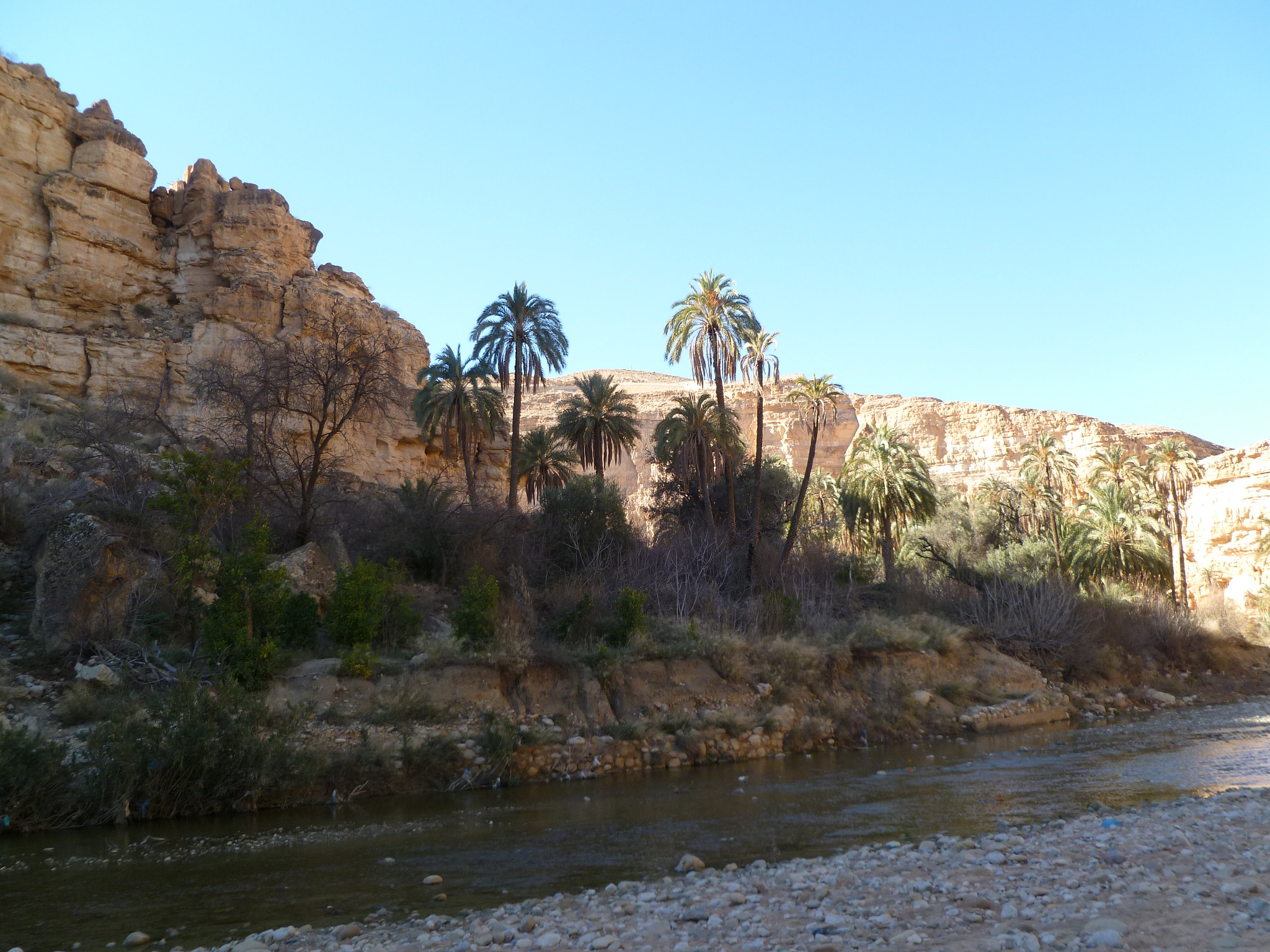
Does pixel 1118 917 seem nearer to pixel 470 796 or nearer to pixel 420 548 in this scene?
pixel 470 796

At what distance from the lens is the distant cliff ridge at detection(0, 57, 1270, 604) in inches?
1698

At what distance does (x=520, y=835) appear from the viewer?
12.4 m

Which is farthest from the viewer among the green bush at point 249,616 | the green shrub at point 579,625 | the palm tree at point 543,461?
the palm tree at point 543,461

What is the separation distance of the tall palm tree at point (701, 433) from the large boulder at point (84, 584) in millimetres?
21497

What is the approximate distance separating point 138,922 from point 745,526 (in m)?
33.4

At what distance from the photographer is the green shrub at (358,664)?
18.5 metres

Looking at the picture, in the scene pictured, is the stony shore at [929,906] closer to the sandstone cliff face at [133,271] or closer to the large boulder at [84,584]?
the large boulder at [84,584]

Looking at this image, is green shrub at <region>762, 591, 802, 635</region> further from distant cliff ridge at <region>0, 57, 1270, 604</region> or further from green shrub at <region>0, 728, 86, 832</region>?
distant cliff ridge at <region>0, 57, 1270, 604</region>

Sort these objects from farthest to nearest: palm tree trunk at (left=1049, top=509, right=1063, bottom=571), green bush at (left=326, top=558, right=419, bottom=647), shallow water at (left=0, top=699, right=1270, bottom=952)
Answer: palm tree trunk at (left=1049, top=509, right=1063, bottom=571) < green bush at (left=326, top=558, right=419, bottom=647) < shallow water at (left=0, top=699, right=1270, bottom=952)

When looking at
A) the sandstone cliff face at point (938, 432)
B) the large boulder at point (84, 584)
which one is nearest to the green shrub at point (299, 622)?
the large boulder at point (84, 584)

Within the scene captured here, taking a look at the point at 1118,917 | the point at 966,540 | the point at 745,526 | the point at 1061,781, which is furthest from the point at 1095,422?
the point at 1118,917

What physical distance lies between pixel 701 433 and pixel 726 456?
1640mm

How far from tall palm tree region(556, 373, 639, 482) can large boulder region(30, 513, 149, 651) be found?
22.2m

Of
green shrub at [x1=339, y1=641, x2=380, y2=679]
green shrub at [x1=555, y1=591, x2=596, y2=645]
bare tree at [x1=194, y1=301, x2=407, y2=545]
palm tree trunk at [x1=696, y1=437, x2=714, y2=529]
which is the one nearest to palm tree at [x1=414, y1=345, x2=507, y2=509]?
bare tree at [x1=194, y1=301, x2=407, y2=545]
